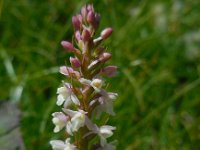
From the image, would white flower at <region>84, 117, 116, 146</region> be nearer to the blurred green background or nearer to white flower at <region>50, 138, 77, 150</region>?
white flower at <region>50, 138, 77, 150</region>

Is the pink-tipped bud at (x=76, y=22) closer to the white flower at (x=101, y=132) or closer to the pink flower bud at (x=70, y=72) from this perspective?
the pink flower bud at (x=70, y=72)

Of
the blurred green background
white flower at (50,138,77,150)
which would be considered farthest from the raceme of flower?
the blurred green background

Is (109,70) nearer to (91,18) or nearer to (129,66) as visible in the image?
(91,18)

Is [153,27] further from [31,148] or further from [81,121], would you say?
[81,121]

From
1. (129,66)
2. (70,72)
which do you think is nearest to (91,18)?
(70,72)

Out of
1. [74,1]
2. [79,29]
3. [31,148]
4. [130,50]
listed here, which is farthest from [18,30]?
[79,29]
